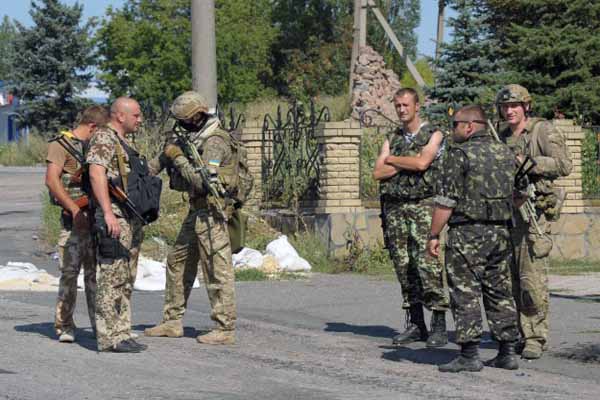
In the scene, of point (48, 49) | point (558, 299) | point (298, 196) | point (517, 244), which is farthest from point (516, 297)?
point (48, 49)

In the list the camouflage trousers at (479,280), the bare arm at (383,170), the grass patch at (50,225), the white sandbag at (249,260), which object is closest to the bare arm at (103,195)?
the bare arm at (383,170)

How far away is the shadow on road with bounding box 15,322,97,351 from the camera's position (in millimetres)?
8898

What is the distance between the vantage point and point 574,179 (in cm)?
1680

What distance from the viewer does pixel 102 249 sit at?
8406mm

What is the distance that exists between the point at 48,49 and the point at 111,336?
157 ft

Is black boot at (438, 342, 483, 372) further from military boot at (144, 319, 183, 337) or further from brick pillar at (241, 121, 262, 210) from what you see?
brick pillar at (241, 121, 262, 210)

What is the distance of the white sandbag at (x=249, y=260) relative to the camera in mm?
14172

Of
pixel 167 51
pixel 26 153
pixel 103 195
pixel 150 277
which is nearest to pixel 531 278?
pixel 103 195

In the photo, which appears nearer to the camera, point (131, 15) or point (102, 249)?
point (102, 249)

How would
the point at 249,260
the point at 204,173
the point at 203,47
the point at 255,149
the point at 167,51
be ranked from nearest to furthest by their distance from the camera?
the point at 204,173
the point at 249,260
the point at 203,47
the point at 255,149
the point at 167,51

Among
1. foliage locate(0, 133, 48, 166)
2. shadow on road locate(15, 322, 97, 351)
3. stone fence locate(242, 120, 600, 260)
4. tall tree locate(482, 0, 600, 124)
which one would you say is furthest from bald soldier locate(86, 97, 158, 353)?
foliage locate(0, 133, 48, 166)

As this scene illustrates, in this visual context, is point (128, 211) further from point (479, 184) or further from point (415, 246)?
point (479, 184)

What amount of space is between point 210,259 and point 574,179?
921 centimetres

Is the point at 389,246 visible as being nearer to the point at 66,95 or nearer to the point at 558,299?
the point at 558,299
